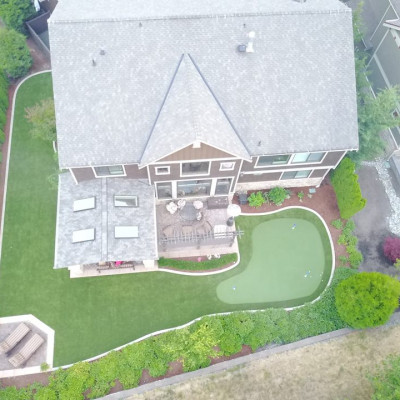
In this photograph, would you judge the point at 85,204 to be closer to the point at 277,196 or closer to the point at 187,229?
the point at 187,229

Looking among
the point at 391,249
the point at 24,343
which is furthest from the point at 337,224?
the point at 24,343

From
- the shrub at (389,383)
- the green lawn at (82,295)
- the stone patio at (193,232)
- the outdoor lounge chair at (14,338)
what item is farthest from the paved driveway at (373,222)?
the outdoor lounge chair at (14,338)

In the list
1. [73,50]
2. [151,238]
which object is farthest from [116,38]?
[151,238]

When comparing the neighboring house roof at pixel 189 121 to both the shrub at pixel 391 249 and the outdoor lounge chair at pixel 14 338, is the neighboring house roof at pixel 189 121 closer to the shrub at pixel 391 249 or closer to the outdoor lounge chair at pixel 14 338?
the shrub at pixel 391 249

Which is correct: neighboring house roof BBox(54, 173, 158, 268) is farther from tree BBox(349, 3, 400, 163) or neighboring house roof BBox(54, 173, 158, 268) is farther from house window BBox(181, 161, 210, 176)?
tree BBox(349, 3, 400, 163)

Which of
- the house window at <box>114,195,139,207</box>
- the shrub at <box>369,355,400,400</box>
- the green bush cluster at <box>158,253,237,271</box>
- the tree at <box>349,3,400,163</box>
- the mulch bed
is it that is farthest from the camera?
the mulch bed

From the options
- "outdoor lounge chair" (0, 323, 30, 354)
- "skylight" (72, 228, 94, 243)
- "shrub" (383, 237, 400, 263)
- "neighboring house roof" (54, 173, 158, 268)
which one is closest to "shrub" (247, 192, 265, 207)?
"neighboring house roof" (54, 173, 158, 268)
